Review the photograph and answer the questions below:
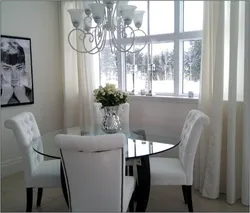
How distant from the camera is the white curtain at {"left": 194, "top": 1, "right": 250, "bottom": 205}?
251 centimetres

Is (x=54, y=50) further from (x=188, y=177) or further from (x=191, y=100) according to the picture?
(x=188, y=177)

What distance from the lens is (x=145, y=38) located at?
360 centimetres

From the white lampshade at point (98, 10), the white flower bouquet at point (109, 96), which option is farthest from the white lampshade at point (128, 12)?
the white flower bouquet at point (109, 96)

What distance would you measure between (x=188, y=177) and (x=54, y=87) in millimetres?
2607

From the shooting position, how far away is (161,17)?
3.48 meters

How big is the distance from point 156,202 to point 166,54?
72.8 inches

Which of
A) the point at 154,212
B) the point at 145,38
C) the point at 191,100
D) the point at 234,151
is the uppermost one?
the point at 145,38

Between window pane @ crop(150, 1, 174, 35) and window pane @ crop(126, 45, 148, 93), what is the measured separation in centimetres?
31

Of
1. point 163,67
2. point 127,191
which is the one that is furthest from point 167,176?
point 163,67

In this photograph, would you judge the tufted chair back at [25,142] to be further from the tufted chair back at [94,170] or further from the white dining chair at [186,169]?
the white dining chair at [186,169]

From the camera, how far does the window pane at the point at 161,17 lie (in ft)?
11.1

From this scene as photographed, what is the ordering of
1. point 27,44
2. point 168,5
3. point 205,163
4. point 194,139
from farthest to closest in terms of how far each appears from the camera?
point 27,44
point 168,5
point 205,163
point 194,139

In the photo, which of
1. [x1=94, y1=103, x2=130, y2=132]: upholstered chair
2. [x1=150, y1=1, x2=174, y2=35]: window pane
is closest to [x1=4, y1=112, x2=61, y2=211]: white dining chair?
[x1=94, y1=103, x2=130, y2=132]: upholstered chair

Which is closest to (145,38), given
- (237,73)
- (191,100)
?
(191,100)
